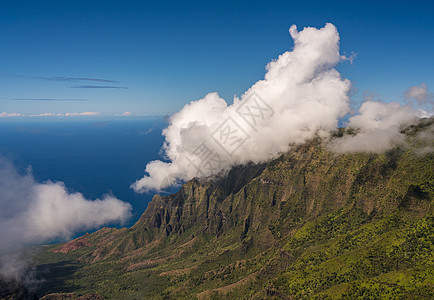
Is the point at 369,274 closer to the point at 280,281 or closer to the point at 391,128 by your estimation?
the point at 280,281

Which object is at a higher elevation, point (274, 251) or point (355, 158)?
point (355, 158)

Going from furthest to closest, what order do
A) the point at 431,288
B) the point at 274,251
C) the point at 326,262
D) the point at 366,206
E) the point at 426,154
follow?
the point at 274,251, the point at 366,206, the point at 426,154, the point at 326,262, the point at 431,288

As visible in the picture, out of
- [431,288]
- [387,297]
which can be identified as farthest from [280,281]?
[431,288]

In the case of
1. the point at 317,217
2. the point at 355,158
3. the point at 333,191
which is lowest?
the point at 317,217

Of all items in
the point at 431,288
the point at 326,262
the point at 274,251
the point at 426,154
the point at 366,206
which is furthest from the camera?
the point at 274,251

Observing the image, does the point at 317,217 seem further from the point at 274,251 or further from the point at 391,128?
the point at 391,128

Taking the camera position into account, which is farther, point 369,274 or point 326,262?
point 326,262

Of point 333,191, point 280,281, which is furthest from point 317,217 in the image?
point 280,281

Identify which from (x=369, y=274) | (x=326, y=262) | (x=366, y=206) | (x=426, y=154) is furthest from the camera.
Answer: (x=366, y=206)

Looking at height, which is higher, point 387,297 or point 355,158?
point 355,158
